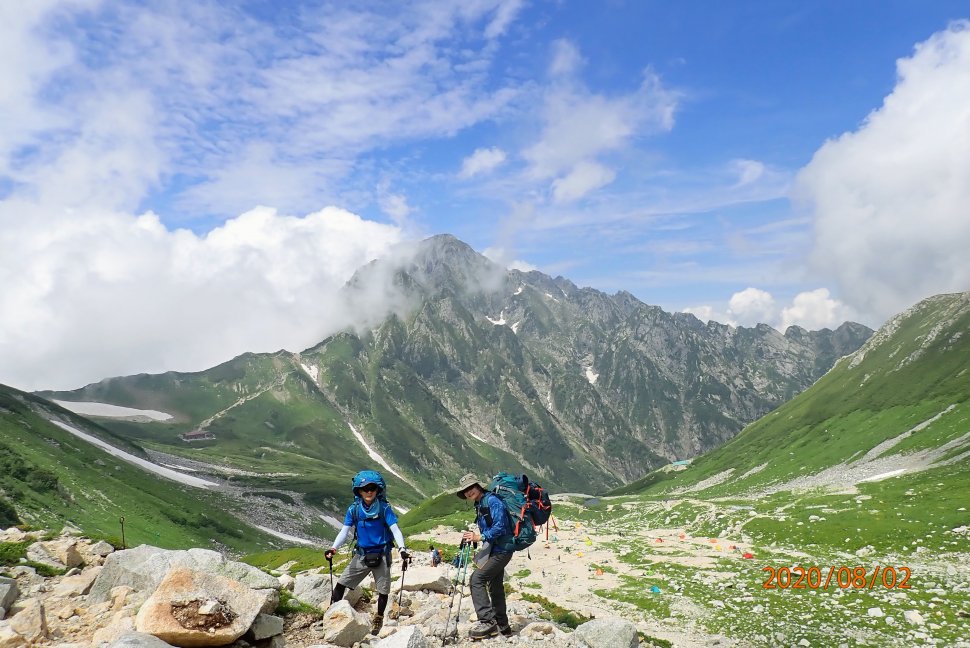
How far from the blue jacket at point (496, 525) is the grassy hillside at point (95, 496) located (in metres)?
83.6

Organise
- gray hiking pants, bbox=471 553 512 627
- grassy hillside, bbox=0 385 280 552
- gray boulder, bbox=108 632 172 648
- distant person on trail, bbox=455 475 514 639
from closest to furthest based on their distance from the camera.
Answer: gray boulder, bbox=108 632 172 648
distant person on trail, bbox=455 475 514 639
gray hiking pants, bbox=471 553 512 627
grassy hillside, bbox=0 385 280 552

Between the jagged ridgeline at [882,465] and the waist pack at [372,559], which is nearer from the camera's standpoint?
the waist pack at [372,559]

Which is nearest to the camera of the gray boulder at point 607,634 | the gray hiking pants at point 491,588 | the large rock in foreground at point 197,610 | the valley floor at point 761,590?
the large rock in foreground at point 197,610

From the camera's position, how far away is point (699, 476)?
192 meters

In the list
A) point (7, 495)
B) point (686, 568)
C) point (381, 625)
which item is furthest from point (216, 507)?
point (381, 625)

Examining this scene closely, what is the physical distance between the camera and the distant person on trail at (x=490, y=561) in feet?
46.4

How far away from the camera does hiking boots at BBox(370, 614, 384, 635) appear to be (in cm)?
1405

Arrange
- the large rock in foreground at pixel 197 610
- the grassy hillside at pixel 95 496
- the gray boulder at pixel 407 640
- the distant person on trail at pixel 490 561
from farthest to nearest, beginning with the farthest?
the grassy hillside at pixel 95 496 → the distant person on trail at pixel 490 561 → the gray boulder at pixel 407 640 → the large rock in foreground at pixel 197 610

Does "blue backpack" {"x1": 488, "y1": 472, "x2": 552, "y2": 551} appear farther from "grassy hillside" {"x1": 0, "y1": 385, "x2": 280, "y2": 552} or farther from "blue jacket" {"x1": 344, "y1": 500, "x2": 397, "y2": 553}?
"grassy hillside" {"x1": 0, "y1": 385, "x2": 280, "y2": 552}

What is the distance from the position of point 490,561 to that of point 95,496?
136 meters

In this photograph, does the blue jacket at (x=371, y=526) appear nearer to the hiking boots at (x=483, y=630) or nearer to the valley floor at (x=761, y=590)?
the hiking boots at (x=483, y=630)

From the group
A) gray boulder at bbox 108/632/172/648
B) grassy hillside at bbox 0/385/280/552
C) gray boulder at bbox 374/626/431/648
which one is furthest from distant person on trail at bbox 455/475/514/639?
grassy hillside at bbox 0/385/280/552
